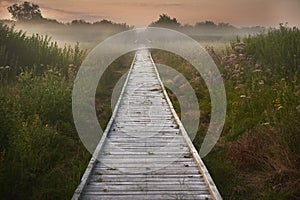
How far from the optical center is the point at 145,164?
5.29 meters

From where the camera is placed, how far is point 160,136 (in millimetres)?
6742

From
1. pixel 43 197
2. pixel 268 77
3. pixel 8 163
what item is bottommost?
pixel 43 197

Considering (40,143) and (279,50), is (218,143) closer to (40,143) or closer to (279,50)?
(40,143)

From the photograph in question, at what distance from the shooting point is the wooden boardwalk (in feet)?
14.4

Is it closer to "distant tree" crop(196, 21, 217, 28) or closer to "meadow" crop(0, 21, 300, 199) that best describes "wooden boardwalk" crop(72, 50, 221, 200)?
"meadow" crop(0, 21, 300, 199)

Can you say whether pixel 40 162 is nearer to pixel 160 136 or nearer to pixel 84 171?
pixel 84 171

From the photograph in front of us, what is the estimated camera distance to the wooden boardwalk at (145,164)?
4.39 meters

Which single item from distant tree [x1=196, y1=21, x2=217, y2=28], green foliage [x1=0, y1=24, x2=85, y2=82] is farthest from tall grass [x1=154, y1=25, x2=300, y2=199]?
distant tree [x1=196, y1=21, x2=217, y2=28]

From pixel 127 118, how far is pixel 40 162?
3.17 meters

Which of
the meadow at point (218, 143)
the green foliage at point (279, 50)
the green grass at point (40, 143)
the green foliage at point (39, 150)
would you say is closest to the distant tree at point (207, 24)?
the green foliage at point (279, 50)

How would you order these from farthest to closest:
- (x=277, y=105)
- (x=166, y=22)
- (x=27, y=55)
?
(x=166, y=22) → (x=27, y=55) → (x=277, y=105)

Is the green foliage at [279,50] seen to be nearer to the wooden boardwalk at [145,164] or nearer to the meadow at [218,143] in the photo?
the meadow at [218,143]

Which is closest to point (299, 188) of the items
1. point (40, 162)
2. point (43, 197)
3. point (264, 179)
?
point (264, 179)

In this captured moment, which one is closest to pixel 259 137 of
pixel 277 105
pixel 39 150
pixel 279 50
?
pixel 277 105
